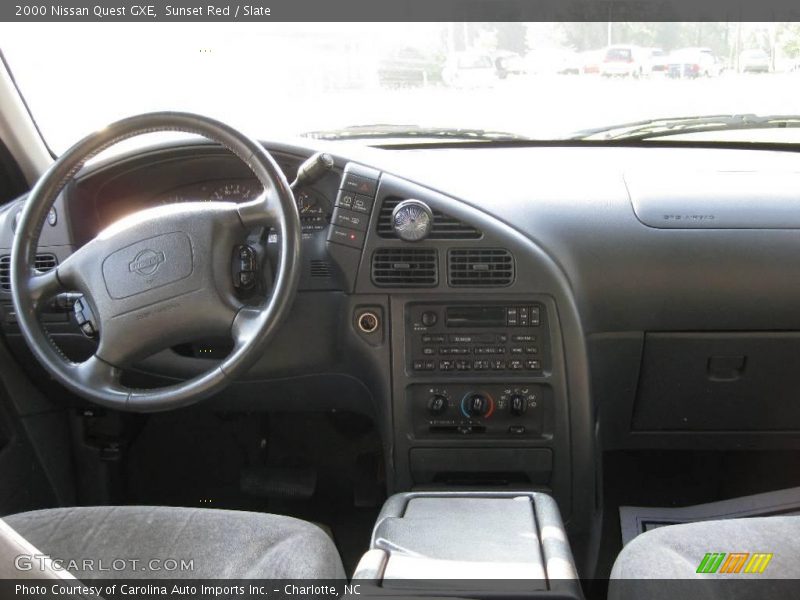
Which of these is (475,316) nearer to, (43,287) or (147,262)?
(147,262)

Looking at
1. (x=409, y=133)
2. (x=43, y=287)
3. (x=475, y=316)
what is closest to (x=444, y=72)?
(x=409, y=133)

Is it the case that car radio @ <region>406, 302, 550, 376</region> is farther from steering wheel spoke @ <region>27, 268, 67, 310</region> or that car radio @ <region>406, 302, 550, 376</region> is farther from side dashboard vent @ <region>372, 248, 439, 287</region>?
steering wheel spoke @ <region>27, 268, 67, 310</region>

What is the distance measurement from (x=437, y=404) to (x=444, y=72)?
0.90 m

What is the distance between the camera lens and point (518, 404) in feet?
7.58

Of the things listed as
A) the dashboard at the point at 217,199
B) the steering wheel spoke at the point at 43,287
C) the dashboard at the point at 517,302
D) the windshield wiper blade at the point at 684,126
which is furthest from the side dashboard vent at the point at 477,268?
the steering wheel spoke at the point at 43,287

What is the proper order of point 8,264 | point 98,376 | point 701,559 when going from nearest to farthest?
point 701,559, point 98,376, point 8,264

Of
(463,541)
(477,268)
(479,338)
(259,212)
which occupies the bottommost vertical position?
(463,541)

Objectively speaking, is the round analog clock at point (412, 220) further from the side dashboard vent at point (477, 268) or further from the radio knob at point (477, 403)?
the radio knob at point (477, 403)

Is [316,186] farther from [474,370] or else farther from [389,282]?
[474,370]

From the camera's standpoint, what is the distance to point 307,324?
2.41 metres

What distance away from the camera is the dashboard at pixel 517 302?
2252 mm

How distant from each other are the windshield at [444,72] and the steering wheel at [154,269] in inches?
13.3

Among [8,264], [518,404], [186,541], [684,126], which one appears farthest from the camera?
[684,126]

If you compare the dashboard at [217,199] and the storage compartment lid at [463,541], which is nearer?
the storage compartment lid at [463,541]
